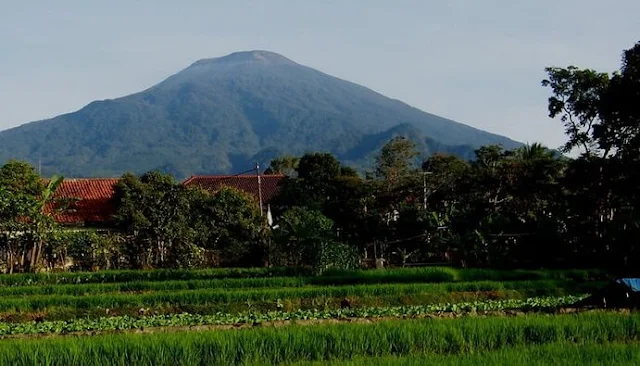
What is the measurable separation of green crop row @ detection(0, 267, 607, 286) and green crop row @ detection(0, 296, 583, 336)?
162 inches

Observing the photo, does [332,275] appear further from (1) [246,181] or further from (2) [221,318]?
(1) [246,181]

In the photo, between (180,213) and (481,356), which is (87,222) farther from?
(481,356)

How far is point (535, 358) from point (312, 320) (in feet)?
12.0

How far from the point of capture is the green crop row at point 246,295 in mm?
14055

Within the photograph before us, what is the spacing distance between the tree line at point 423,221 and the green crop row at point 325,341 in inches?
405

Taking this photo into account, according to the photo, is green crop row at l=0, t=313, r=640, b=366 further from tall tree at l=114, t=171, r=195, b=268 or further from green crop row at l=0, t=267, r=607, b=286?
tall tree at l=114, t=171, r=195, b=268

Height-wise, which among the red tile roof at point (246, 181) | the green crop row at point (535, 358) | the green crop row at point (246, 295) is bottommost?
the green crop row at point (535, 358)

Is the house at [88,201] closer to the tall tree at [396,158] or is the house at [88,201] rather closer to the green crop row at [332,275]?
the tall tree at [396,158]

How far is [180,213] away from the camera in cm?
2234

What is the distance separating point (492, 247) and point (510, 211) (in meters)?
4.14

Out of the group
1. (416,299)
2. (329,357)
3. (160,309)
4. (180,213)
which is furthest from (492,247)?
(329,357)

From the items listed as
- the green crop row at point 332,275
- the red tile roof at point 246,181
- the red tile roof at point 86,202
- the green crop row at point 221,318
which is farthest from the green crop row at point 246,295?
the red tile roof at point 246,181

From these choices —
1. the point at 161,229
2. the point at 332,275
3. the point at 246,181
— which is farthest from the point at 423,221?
the point at 246,181

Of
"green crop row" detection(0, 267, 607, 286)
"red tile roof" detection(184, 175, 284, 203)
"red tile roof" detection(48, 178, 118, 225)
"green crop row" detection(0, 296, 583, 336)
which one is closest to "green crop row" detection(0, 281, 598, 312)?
"green crop row" detection(0, 296, 583, 336)
